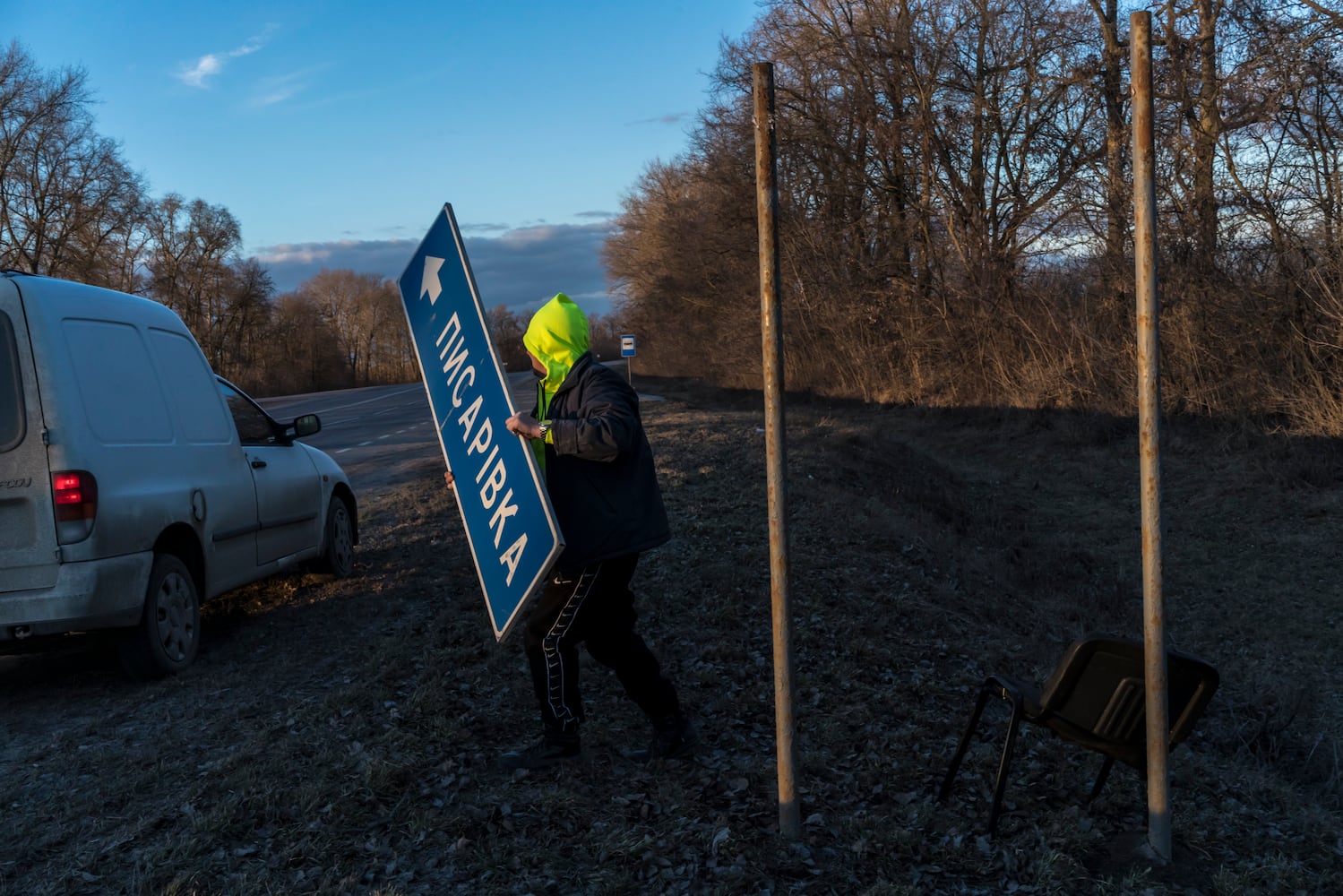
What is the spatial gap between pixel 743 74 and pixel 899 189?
18.3 ft

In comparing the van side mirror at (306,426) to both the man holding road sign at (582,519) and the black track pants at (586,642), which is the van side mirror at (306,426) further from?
the black track pants at (586,642)

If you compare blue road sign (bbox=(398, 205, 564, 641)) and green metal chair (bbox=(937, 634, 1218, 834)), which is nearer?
green metal chair (bbox=(937, 634, 1218, 834))

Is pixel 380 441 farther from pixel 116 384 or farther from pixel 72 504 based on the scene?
pixel 72 504

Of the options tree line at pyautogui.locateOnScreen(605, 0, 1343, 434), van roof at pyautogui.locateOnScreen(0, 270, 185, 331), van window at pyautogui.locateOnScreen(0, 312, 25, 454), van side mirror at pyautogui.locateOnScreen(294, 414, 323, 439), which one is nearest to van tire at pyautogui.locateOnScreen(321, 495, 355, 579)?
van side mirror at pyautogui.locateOnScreen(294, 414, 323, 439)

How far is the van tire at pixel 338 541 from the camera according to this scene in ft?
24.4

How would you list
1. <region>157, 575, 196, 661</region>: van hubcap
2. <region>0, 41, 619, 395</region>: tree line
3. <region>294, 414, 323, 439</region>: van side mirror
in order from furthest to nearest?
<region>0, 41, 619, 395</region>: tree line, <region>294, 414, 323, 439</region>: van side mirror, <region>157, 575, 196, 661</region>: van hubcap

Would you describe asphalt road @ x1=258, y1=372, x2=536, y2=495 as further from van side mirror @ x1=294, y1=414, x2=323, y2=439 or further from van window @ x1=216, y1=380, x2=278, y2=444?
van window @ x1=216, y1=380, x2=278, y2=444

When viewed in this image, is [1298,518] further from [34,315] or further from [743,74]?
[743,74]

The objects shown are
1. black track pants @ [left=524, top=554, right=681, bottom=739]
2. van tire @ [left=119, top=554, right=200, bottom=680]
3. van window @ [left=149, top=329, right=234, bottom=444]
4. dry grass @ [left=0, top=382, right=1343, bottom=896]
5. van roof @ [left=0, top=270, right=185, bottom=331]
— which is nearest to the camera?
dry grass @ [left=0, top=382, right=1343, bottom=896]

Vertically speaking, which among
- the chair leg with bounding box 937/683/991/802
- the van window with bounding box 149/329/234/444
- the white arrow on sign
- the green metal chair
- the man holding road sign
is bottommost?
the chair leg with bounding box 937/683/991/802

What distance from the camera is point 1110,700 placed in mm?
3514

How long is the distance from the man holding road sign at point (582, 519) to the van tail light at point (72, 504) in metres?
1.98

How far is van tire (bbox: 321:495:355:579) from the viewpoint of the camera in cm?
744

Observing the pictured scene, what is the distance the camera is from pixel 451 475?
400cm
